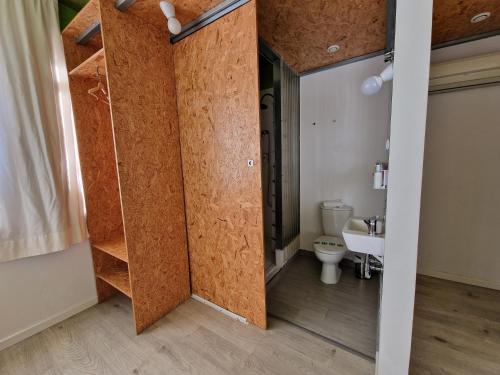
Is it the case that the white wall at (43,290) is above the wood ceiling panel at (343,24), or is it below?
below

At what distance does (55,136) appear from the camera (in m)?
1.67

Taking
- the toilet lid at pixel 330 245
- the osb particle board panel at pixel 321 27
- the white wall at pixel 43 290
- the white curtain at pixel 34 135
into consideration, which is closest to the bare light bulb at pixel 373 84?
the osb particle board panel at pixel 321 27

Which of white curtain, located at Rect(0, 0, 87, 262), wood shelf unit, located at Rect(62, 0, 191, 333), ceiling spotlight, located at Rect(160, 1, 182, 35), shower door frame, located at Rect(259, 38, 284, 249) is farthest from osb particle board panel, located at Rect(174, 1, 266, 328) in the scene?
white curtain, located at Rect(0, 0, 87, 262)

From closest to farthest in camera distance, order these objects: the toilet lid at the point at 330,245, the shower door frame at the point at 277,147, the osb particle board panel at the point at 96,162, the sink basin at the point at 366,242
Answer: the sink basin at the point at 366,242
the osb particle board panel at the point at 96,162
the toilet lid at the point at 330,245
the shower door frame at the point at 277,147

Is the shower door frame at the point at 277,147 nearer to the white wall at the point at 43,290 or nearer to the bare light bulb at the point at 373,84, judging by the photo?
the bare light bulb at the point at 373,84

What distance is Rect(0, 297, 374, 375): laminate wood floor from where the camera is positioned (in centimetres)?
134

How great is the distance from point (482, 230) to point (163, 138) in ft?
10.3

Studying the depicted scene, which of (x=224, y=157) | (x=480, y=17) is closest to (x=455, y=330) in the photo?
(x=224, y=157)

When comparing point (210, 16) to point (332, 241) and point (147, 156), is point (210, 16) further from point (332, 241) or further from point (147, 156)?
point (332, 241)

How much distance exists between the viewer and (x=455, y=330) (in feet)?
5.14

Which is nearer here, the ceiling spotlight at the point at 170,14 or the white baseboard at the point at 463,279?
the ceiling spotlight at the point at 170,14

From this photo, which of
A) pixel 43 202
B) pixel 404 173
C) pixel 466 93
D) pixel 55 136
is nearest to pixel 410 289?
pixel 404 173

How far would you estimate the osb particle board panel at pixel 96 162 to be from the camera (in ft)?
6.13

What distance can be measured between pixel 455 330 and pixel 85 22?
147 inches
